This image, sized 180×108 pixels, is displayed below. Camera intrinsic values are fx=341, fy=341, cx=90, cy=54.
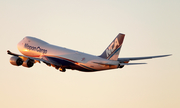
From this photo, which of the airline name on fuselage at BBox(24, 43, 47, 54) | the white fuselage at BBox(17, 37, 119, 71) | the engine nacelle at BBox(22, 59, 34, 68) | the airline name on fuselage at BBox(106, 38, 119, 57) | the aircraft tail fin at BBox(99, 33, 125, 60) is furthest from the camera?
the airline name on fuselage at BBox(24, 43, 47, 54)

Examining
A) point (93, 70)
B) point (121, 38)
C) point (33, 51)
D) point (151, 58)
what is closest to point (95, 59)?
point (93, 70)

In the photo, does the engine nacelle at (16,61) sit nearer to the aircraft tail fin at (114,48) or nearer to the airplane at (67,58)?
the airplane at (67,58)

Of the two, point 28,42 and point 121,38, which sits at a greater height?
point 121,38

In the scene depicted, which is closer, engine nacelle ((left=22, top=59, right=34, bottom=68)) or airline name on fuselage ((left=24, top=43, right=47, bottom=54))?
engine nacelle ((left=22, top=59, right=34, bottom=68))

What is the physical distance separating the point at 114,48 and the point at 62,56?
9.95 m

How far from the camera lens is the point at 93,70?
5625 cm

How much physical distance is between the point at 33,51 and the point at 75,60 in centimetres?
1056

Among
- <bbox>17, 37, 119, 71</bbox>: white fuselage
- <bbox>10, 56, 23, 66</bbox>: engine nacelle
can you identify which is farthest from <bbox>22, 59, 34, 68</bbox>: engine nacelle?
<bbox>17, 37, 119, 71</bbox>: white fuselage

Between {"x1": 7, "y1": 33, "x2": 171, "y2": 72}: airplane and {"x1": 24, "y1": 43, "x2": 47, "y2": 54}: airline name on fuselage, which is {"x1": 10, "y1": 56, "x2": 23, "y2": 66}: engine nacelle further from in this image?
{"x1": 24, "y1": 43, "x2": 47, "y2": 54}: airline name on fuselage

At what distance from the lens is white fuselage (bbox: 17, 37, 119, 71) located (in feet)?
183

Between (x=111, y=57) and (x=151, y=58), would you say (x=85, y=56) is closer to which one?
(x=111, y=57)

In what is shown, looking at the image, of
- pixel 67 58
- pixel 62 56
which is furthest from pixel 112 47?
pixel 62 56

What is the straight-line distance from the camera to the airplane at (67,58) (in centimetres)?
5466

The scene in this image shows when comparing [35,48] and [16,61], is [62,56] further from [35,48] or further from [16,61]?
[16,61]
